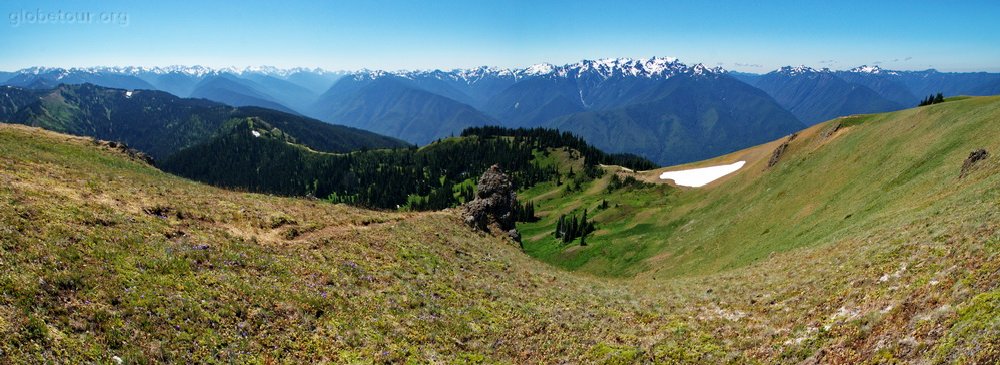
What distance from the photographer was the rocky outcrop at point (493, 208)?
169ft

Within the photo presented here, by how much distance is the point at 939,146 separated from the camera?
41.8 m

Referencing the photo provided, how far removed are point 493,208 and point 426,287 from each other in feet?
110

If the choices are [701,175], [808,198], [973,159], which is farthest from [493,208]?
[701,175]

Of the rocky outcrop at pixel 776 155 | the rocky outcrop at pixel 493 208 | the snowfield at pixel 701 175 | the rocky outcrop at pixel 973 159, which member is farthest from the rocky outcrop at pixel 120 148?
the snowfield at pixel 701 175

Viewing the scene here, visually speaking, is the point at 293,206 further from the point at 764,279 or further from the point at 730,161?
the point at 730,161

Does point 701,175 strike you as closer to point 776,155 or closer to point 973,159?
point 776,155

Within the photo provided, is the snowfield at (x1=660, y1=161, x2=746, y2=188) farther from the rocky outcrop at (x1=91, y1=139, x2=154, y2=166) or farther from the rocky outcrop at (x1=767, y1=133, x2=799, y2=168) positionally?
the rocky outcrop at (x1=91, y1=139, x2=154, y2=166)

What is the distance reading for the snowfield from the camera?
306ft

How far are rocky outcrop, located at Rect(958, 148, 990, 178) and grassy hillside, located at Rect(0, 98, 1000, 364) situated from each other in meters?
1.79

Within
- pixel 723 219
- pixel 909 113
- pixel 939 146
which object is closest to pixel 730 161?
pixel 909 113

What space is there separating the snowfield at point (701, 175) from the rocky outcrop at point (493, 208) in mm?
47204

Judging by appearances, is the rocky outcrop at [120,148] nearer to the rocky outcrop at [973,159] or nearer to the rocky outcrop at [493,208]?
the rocky outcrop at [493,208]

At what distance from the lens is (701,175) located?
327ft

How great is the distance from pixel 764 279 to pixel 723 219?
36.8 m
